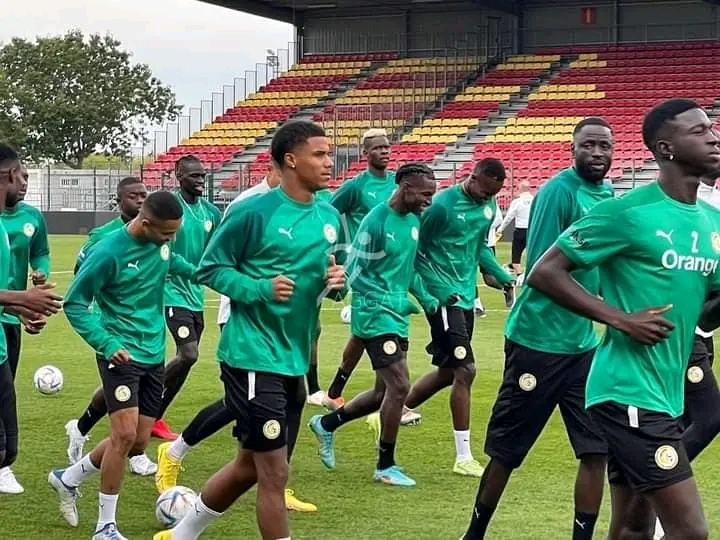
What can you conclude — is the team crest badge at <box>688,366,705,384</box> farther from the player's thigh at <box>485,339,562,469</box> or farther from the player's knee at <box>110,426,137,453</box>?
the player's knee at <box>110,426,137,453</box>

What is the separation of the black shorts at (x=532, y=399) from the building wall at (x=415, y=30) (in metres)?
38.2

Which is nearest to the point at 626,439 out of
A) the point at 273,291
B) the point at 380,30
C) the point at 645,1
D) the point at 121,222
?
the point at 273,291

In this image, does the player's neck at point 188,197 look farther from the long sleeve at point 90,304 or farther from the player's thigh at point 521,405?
the player's thigh at point 521,405

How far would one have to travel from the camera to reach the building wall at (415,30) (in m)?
44.6

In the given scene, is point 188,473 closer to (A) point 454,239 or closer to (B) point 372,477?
(B) point 372,477

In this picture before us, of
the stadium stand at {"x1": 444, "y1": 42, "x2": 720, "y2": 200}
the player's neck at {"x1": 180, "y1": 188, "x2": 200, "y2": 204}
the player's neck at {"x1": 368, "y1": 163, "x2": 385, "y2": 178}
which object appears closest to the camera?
the player's neck at {"x1": 180, "y1": 188, "x2": 200, "y2": 204}

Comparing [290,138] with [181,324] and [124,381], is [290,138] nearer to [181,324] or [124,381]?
[124,381]

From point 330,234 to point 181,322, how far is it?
427 cm

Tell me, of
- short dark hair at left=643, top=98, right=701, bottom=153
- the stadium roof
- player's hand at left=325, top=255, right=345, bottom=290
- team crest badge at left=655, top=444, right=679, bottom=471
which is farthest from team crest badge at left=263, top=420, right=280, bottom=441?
the stadium roof

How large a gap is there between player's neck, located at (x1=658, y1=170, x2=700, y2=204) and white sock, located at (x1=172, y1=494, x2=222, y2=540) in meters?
2.66

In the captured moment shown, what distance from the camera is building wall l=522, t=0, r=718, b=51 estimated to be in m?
41.5

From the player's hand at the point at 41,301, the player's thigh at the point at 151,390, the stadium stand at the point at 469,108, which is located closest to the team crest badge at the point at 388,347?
the player's thigh at the point at 151,390

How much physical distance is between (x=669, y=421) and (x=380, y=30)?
42590 mm

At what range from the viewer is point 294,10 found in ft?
154
